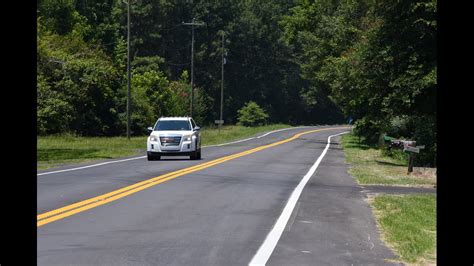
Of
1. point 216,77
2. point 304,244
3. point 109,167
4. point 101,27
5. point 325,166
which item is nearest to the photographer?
point 304,244

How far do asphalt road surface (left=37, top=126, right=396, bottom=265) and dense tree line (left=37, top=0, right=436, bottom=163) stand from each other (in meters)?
12.2

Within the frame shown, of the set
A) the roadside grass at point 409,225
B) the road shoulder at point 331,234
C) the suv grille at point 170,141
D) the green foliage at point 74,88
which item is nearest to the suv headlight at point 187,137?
the suv grille at point 170,141

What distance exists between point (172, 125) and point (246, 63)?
3154 inches

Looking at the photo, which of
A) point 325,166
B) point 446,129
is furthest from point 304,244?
point 325,166

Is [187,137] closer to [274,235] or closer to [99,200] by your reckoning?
[99,200]

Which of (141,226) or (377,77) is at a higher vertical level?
(377,77)

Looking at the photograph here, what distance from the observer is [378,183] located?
22062 millimetres

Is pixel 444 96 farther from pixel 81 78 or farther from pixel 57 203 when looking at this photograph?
pixel 81 78

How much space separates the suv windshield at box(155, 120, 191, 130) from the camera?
103 ft

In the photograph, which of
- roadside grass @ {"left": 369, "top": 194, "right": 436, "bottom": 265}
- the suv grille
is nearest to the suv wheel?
the suv grille

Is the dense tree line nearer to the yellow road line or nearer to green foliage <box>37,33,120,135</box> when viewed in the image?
Answer: green foliage <box>37,33,120,135</box>

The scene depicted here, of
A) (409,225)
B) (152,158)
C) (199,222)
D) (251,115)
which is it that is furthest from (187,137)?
(251,115)
